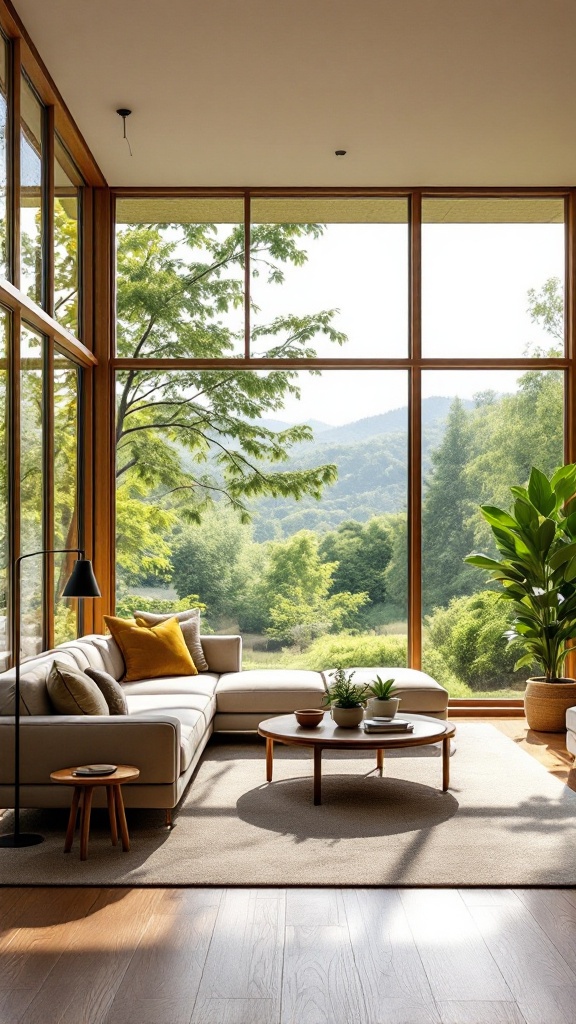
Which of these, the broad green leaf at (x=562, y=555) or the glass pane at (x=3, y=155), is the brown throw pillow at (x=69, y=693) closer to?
the glass pane at (x=3, y=155)

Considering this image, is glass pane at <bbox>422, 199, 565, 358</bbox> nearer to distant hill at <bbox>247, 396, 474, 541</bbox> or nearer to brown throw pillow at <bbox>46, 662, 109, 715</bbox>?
distant hill at <bbox>247, 396, 474, 541</bbox>

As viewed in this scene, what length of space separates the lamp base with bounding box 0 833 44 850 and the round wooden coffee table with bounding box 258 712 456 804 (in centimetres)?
129

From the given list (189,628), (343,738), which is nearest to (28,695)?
(343,738)

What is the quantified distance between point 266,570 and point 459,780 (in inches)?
103

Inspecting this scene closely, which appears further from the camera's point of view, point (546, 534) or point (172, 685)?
point (546, 534)

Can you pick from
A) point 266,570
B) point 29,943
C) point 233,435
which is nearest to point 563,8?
point 233,435

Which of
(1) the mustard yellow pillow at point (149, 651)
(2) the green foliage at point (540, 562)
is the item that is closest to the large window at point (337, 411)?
(2) the green foliage at point (540, 562)

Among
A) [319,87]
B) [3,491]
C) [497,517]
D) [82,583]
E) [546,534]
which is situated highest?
[319,87]

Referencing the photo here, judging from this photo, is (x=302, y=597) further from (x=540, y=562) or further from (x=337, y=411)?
(x=540, y=562)

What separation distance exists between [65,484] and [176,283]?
1.98 m

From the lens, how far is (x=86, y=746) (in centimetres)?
441

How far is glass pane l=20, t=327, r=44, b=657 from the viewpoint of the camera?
5340 mm

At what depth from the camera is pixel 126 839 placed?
4219 mm

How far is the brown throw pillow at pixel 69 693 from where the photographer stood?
460cm
